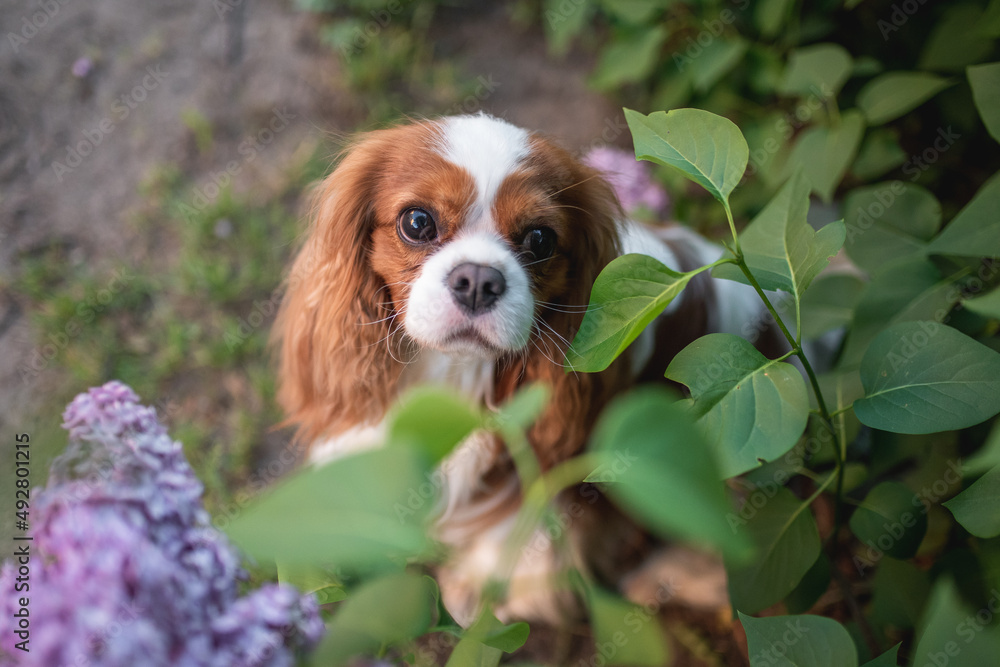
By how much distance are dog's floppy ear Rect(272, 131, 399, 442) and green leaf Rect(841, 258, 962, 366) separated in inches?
42.5

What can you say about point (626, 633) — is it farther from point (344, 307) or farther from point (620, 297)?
point (344, 307)

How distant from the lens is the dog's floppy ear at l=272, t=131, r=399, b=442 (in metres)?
1.49

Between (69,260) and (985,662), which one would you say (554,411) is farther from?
(69,260)

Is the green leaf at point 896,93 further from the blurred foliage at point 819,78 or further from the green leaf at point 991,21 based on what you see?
the green leaf at point 991,21

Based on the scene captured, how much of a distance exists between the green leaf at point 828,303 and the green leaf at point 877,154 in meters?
0.59

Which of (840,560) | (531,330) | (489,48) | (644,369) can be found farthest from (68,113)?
(840,560)

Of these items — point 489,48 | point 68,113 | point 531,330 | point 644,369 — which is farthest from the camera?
point 489,48

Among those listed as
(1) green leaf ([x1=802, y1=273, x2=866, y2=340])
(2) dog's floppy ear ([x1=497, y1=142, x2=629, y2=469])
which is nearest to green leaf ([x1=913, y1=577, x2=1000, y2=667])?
(2) dog's floppy ear ([x1=497, y1=142, x2=629, y2=469])

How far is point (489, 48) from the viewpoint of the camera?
3.06 metres

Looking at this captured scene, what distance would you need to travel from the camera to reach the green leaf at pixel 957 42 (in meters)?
1.76

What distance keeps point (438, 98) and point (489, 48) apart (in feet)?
1.40

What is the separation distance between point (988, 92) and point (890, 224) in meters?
0.38

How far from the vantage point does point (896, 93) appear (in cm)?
185

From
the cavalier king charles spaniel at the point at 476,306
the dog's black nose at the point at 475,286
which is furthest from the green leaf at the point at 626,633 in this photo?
the dog's black nose at the point at 475,286
